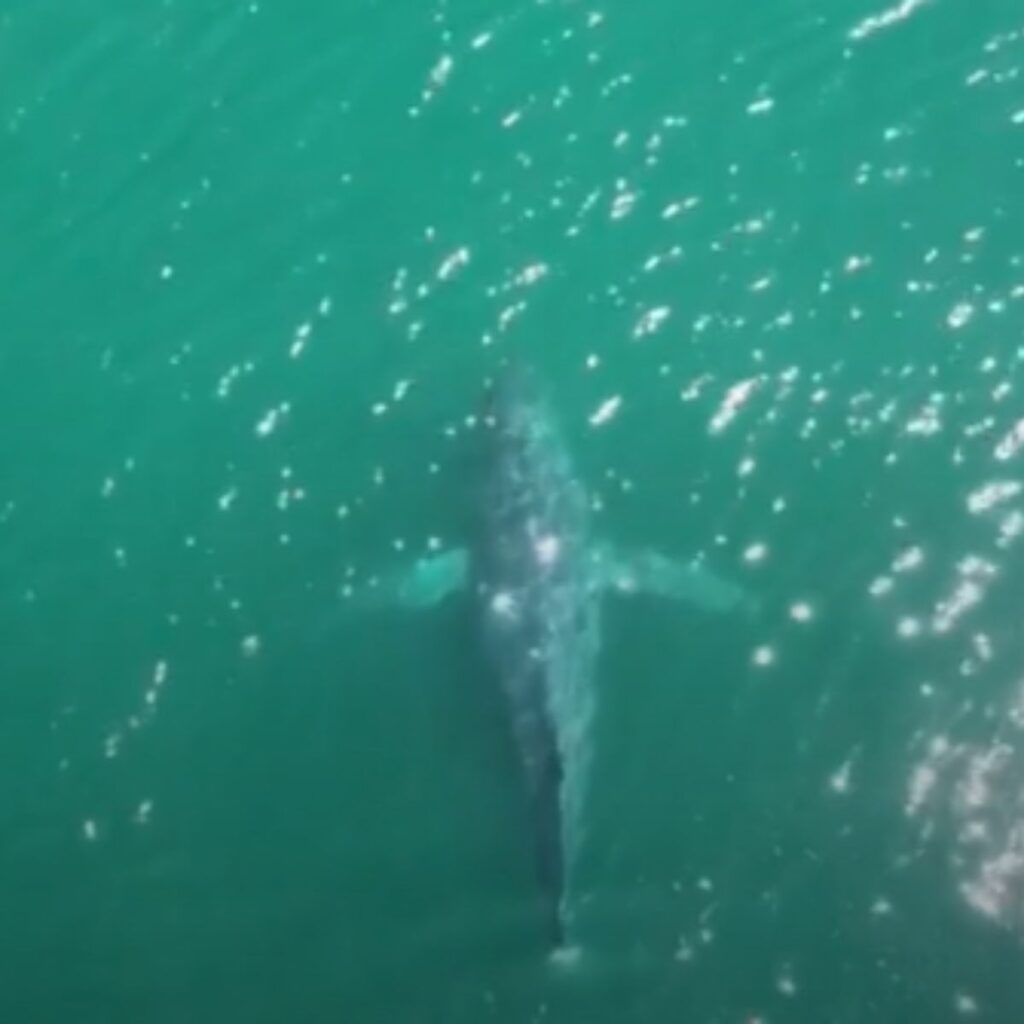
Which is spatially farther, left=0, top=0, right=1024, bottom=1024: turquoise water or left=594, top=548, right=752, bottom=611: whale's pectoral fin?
left=594, top=548, right=752, bottom=611: whale's pectoral fin

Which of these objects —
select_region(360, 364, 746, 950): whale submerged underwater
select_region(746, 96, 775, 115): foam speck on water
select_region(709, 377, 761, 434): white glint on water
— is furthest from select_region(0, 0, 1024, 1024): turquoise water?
select_region(360, 364, 746, 950): whale submerged underwater

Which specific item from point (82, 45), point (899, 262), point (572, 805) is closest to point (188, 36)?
point (82, 45)

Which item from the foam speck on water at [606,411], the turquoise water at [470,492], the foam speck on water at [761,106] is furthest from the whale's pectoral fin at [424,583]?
the foam speck on water at [761,106]

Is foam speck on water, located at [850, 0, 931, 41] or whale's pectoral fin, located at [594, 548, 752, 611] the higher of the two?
foam speck on water, located at [850, 0, 931, 41]

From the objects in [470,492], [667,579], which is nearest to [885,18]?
[470,492]

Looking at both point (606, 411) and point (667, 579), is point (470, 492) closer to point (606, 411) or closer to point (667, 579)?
point (606, 411)

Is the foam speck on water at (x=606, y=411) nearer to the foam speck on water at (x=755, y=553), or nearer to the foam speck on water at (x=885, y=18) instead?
the foam speck on water at (x=755, y=553)

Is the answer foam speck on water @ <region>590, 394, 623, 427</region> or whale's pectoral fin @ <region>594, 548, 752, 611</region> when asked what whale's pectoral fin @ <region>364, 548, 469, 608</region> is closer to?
whale's pectoral fin @ <region>594, 548, 752, 611</region>

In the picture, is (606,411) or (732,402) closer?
(732,402)
